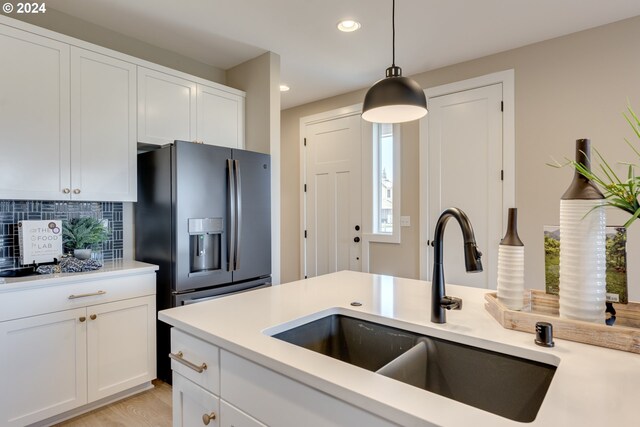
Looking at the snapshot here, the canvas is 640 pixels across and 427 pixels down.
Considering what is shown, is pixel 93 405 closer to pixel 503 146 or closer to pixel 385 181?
pixel 385 181

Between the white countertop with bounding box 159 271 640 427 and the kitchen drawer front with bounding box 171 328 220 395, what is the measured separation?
0.14 ft

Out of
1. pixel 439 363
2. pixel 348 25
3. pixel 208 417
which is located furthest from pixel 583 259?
pixel 348 25

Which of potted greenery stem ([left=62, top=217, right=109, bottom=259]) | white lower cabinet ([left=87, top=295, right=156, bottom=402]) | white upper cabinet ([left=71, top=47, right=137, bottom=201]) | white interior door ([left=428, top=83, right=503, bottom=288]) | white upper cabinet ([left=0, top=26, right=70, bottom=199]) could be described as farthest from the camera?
white interior door ([left=428, top=83, right=503, bottom=288])

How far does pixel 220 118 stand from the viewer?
309 cm

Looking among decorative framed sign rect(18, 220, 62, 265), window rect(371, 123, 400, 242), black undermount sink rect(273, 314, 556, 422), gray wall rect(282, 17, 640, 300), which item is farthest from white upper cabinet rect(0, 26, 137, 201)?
gray wall rect(282, 17, 640, 300)

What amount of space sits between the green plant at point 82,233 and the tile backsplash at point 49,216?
81mm

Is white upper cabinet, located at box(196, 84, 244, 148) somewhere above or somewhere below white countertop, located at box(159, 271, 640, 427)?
above

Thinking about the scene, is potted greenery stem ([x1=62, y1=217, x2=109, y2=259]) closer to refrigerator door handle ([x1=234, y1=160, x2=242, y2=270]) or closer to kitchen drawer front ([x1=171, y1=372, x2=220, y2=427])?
refrigerator door handle ([x1=234, y1=160, x2=242, y2=270])

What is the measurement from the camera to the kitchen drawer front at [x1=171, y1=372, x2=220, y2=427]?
3.49ft

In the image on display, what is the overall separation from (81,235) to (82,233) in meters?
0.02

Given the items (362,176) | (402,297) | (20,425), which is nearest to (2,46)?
(20,425)

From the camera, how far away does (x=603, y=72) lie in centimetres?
261

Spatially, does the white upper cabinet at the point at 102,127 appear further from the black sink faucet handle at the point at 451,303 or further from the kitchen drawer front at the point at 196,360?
the black sink faucet handle at the point at 451,303

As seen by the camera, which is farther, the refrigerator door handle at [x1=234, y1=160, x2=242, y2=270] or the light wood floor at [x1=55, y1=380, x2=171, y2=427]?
the refrigerator door handle at [x1=234, y1=160, x2=242, y2=270]
